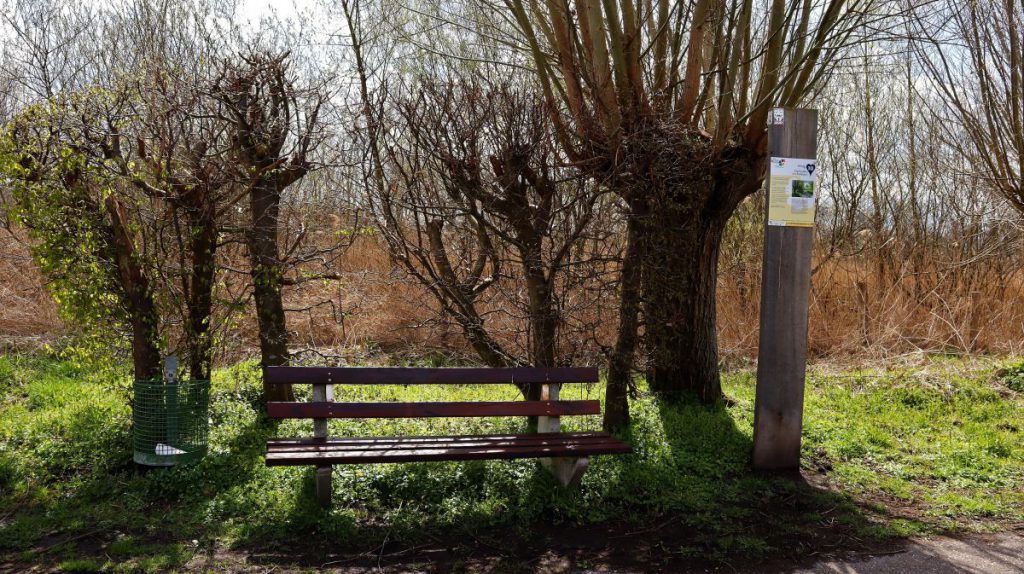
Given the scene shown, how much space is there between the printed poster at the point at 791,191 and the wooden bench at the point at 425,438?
5.58ft

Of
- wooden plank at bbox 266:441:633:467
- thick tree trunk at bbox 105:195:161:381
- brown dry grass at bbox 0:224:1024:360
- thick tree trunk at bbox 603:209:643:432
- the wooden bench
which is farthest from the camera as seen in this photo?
brown dry grass at bbox 0:224:1024:360

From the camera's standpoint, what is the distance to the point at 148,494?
195 inches

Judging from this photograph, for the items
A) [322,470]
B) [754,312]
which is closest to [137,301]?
[322,470]

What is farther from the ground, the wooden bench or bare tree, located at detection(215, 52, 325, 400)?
bare tree, located at detection(215, 52, 325, 400)

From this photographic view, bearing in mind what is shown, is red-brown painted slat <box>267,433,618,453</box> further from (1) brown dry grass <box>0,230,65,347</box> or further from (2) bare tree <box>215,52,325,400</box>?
(1) brown dry grass <box>0,230,65,347</box>

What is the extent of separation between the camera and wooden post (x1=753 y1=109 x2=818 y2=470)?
5387 mm

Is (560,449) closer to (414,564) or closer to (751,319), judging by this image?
(414,564)

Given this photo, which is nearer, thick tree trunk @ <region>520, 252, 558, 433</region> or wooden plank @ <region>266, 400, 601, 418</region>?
wooden plank @ <region>266, 400, 601, 418</region>

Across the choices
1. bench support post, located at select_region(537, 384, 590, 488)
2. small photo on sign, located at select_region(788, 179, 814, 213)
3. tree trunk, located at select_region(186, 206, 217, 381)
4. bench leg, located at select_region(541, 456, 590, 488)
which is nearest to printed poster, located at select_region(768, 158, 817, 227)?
small photo on sign, located at select_region(788, 179, 814, 213)

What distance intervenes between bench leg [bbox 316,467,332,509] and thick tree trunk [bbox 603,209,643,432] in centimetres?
243

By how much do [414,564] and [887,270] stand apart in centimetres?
1006

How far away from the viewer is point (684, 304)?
23.2 ft

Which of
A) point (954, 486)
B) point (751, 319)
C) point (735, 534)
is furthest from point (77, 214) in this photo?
point (751, 319)

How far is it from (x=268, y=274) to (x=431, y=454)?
7.87ft
